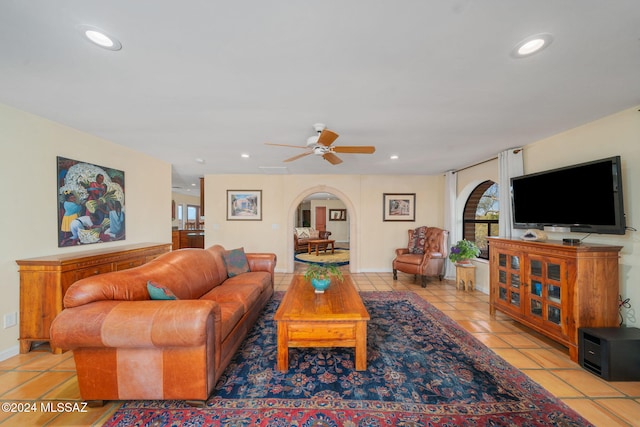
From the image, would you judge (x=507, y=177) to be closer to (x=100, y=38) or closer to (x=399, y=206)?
(x=399, y=206)

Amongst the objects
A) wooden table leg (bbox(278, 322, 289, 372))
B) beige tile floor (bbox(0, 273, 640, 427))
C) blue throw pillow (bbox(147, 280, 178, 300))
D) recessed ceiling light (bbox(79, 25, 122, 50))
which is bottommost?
beige tile floor (bbox(0, 273, 640, 427))

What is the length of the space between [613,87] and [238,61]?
2.91m

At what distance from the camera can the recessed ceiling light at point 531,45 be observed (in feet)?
4.65

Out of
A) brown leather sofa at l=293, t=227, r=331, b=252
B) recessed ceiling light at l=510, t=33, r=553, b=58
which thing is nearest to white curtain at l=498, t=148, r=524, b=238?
recessed ceiling light at l=510, t=33, r=553, b=58

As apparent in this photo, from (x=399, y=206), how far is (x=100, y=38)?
18.6 ft

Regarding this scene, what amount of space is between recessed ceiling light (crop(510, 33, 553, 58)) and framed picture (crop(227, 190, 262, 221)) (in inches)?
204

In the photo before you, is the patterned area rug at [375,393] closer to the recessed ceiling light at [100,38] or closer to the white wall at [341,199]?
the recessed ceiling light at [100,38]

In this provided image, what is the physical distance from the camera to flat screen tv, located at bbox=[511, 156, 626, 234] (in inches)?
91.4

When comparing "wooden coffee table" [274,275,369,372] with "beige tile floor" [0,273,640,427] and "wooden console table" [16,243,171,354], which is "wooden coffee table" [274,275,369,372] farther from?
"wooden console table" [16,243,171,354]

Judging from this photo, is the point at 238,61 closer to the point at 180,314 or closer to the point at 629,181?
the point at 180,314

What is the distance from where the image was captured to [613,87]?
1979 mm

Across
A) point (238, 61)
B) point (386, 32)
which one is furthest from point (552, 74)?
point (238, 61)

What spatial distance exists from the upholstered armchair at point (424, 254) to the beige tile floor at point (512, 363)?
1.68 meters

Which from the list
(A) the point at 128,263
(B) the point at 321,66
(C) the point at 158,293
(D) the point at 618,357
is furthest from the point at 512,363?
(A) the point at 128,263
